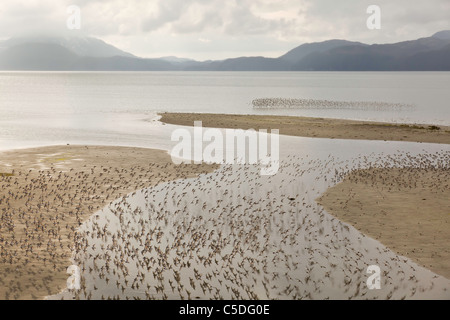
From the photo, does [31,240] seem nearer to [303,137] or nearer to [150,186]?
[150,186]

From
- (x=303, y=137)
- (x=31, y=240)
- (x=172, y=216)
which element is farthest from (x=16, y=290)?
(x=303, y=137)

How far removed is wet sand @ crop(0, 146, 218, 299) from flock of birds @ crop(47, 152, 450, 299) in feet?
3.15

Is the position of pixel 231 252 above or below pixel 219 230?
below

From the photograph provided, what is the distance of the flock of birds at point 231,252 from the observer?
16.1 metres

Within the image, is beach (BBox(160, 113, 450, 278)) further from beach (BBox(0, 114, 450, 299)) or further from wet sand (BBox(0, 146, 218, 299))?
wet sand (BBox(0, 146, 218, 299))

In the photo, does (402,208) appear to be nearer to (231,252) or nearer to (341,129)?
(231,252)

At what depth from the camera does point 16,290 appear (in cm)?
1553

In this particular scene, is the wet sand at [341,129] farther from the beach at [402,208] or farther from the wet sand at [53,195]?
the wet sand at [53,195]

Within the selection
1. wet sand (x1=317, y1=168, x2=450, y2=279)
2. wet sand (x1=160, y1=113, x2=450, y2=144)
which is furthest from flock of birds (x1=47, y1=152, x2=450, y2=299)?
wet sand (x1=160, y1=113, x2=450, y2=144)

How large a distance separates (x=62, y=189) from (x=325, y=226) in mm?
16009

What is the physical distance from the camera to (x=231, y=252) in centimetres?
1944

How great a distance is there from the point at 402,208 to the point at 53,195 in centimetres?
1980

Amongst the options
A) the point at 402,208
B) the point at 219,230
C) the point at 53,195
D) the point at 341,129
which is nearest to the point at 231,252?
the point at 219,230

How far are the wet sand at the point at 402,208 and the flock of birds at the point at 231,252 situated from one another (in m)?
0.88
